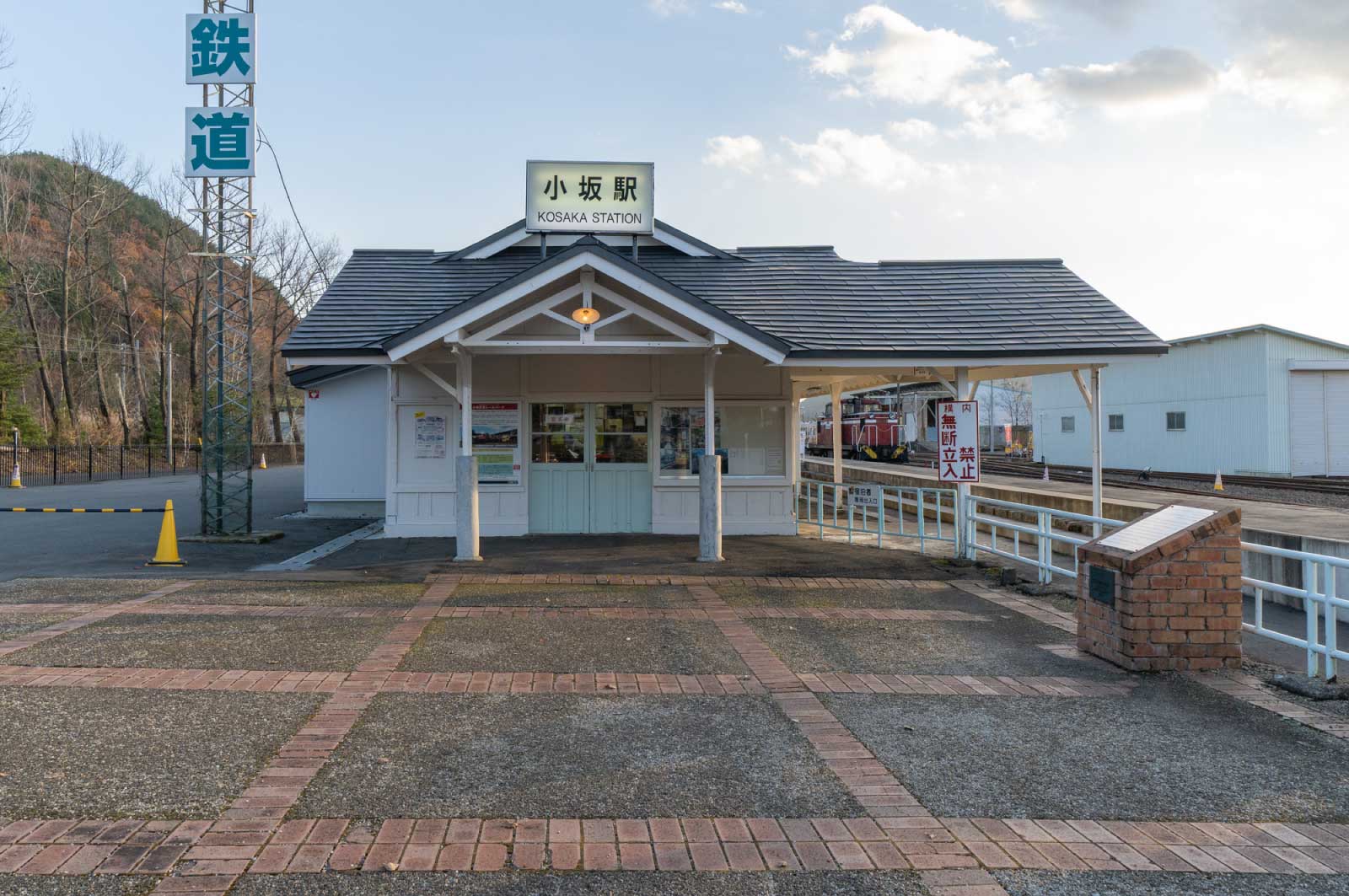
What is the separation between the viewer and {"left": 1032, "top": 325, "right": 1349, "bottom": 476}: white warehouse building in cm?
2825

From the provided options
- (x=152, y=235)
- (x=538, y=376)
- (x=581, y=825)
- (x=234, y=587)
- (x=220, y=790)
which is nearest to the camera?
(x=581, y=825)

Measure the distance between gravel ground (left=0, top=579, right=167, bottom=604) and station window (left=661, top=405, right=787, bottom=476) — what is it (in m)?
7.08

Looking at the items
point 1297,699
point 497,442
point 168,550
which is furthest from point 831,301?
point 168,550

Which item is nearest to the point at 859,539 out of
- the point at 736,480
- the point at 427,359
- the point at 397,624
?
the point at 736,480

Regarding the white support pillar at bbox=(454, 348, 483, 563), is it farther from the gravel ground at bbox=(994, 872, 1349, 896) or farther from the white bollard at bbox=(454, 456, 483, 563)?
the gravel ground at bbox=(994, 872, 1349, 896)

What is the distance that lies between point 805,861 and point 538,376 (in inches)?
421

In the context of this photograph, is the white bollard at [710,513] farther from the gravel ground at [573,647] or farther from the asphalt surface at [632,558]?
the gravel ground at [573,647]

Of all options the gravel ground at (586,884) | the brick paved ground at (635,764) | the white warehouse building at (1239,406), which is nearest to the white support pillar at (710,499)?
the brick paved ground at (635,764)

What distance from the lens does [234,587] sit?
960 centimetres

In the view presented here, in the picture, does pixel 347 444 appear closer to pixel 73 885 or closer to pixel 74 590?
pixel 74 590

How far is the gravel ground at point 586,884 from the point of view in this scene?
3266 millimetres

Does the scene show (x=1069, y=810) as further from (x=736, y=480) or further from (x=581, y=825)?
(x=736, y=480)

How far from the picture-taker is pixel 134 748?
4715 millimetres

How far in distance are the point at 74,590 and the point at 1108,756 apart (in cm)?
985
